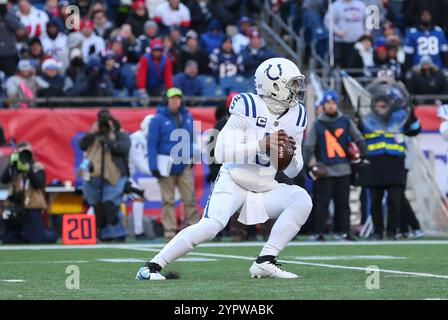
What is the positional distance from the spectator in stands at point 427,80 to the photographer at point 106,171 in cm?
524

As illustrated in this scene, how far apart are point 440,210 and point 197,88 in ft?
14.0

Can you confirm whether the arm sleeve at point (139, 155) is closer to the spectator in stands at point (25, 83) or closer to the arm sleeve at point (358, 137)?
the spectator in stands at point (25, 83)

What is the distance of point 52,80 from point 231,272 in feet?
31.1

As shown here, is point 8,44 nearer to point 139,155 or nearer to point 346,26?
point 139,155

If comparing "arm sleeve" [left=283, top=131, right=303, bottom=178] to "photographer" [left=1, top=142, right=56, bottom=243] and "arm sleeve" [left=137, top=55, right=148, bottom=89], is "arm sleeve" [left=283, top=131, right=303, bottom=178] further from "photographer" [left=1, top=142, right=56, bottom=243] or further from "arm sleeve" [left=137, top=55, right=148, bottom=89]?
"arm sleeve" [left=137, top=55, right=148, bottom=89]

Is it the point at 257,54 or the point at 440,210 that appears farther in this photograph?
the point at 257,54

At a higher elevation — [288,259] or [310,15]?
[310,15]

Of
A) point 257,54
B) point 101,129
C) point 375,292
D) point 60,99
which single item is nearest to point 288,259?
point 375,292

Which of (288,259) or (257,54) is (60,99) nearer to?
(257,54)

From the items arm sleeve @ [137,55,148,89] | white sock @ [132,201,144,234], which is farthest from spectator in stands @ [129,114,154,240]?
arm sleeve @ [137,55,148,89]

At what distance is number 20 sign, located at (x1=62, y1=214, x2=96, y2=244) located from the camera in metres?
15.2

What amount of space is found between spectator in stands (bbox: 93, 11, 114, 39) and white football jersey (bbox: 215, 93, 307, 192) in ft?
38.2

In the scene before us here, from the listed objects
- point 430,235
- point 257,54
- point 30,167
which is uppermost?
point 257,54

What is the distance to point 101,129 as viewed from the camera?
15.9m
